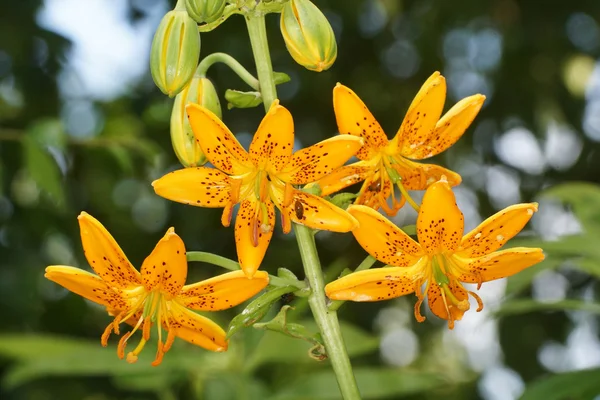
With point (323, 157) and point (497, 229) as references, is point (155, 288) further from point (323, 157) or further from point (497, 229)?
point (497, 229)

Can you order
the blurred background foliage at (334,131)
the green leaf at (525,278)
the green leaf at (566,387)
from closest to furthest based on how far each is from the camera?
the green leaf at (566,387), the green leaf at (525,278), the blurred background foliage at (334,131)

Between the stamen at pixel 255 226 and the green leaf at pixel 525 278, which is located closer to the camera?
the stamen at pixel 255 226

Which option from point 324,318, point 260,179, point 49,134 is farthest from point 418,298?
point 49,134

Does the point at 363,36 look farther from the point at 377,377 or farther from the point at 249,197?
the point at 249,197

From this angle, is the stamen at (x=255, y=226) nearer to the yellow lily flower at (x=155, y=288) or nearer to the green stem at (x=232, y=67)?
the yellow lily flower at (x=155, y=288)

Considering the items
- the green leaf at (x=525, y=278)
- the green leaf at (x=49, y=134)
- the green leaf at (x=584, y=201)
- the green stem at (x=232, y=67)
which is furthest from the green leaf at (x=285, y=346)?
the green stem at (x=232, y=67)

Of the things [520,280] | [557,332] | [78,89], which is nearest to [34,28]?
[78,89]

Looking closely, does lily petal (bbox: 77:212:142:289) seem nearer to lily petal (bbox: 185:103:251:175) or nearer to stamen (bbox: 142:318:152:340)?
stamen (bbox: 142:318:152:340)
